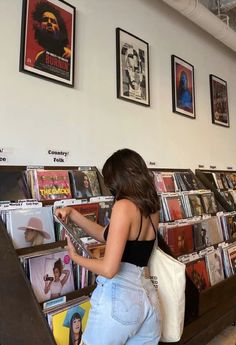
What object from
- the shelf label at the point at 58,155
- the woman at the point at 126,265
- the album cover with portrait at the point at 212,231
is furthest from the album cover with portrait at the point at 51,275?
the album cover with portrait at the point at 212,231

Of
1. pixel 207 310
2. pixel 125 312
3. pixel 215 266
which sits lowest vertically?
pixel 207 310

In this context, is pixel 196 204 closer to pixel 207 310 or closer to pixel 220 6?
pixel 207 310

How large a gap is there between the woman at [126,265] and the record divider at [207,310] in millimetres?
612

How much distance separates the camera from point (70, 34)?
7.39 ft

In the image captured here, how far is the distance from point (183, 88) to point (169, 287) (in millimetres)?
2390

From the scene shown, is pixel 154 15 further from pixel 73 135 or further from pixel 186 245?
pixel 186 245

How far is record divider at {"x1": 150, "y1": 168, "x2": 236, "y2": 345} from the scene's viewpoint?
2.10 m

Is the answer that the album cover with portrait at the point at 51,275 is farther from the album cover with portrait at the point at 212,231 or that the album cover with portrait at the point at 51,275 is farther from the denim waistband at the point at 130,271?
the album cover with portrait at the point at 212,231

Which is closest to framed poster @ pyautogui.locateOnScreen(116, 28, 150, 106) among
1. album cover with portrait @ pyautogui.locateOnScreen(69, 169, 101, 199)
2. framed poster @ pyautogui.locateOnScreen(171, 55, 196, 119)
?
framed poster @ pyautogui.locateOnScreen(171, 55, 196, 119)

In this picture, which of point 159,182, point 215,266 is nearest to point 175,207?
point 159,182

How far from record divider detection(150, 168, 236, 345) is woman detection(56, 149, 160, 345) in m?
0.61

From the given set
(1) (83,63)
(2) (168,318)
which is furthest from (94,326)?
(1) (83,63)

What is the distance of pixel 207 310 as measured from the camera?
2.26m

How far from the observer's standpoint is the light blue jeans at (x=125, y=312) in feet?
3.92
